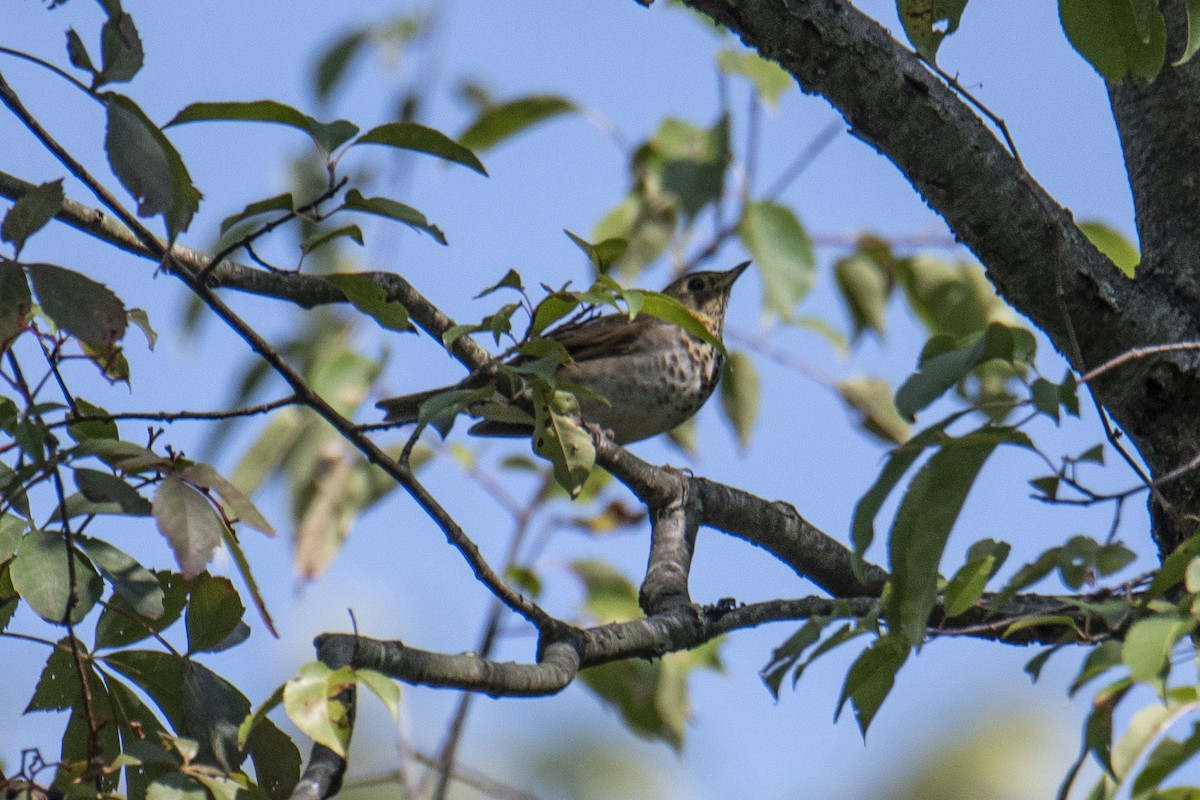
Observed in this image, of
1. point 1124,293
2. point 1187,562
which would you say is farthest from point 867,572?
point 1187,562

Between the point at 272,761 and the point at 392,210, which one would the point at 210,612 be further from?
the point at 392,210

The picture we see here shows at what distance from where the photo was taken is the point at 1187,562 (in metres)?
1.83

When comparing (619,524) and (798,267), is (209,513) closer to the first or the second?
(798,267)

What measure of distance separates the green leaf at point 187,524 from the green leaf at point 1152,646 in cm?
119

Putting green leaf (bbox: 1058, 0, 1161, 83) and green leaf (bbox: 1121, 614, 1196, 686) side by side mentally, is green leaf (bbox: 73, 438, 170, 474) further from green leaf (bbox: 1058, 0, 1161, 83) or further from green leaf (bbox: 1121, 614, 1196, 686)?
green leaf (bbox: 1058, 0, 1161, 83)

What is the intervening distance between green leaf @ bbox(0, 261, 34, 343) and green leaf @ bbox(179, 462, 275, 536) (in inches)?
12.3

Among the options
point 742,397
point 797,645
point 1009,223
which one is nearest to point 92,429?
point 797,645

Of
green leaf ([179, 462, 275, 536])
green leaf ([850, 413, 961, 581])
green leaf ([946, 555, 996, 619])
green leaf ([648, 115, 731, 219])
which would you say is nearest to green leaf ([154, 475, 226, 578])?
green leaf ([179, 462, 275, 536])

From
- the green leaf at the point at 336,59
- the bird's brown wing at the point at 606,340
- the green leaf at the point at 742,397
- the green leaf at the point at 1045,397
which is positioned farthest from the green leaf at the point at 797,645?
the green leaf at the point at 336,59

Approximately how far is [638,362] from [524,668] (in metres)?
3.25

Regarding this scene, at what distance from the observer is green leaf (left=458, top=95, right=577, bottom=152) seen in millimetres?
5074

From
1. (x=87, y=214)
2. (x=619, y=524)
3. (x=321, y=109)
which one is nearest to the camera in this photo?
(x=87, y=214)

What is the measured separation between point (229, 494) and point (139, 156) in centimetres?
51

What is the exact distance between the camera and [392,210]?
2.32 meters
